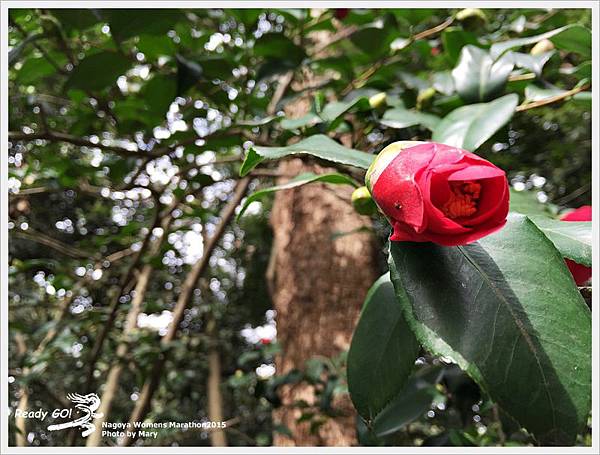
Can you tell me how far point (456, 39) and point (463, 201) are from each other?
29.2 inches

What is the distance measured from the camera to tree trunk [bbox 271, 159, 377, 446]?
1.97 meters

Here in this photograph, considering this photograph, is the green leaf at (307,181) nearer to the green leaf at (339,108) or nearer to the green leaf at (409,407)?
the green leaf at (339,108)

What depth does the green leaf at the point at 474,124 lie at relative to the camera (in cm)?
67

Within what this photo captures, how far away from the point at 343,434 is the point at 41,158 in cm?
121

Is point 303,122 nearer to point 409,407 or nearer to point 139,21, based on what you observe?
point 139,21

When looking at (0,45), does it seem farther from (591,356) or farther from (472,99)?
(591,356)

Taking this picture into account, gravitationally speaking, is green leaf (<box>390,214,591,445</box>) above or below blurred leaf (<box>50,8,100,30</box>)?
below

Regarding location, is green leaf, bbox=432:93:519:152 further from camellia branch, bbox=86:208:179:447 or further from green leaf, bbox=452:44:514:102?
camellia branch, bbox=86:208:179:447

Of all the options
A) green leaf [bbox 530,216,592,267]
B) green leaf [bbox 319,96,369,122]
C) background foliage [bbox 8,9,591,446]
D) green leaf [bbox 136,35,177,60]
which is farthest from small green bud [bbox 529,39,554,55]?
green leaf [bbox 136,35,177,60]

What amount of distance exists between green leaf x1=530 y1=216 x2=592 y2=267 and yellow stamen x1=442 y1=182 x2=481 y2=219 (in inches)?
4.6

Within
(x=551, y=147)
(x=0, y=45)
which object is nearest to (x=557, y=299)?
(x=0, y=45)

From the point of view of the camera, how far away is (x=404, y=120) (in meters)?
0.82

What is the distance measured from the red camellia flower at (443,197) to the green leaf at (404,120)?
16.4 inches

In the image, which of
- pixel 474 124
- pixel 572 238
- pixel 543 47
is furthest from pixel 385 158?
pixel 543 47
